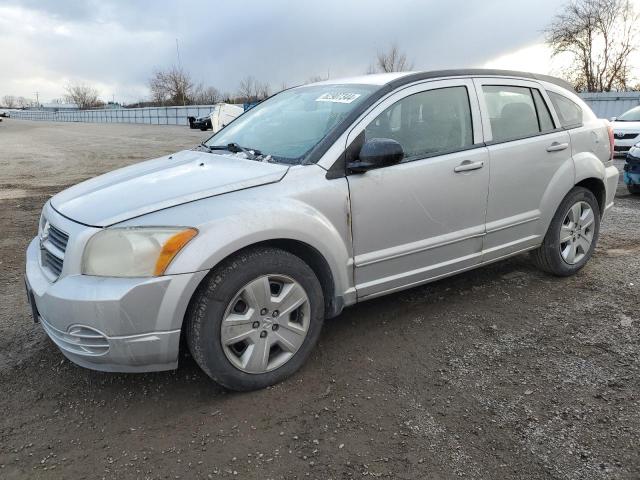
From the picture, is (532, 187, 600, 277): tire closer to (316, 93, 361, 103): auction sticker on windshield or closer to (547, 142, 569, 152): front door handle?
(547, 142, 569, 152): front door handle

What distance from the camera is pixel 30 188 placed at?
9383 mm

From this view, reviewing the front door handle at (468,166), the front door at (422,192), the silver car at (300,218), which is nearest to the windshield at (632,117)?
the silver car at (300,218)

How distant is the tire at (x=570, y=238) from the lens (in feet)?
13.5

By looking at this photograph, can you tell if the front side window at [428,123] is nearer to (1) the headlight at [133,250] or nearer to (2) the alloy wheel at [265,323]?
(2) the alloy wheel at [265,323]

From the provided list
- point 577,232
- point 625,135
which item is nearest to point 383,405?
point 577,232

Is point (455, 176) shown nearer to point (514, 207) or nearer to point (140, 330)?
point (514, 207)

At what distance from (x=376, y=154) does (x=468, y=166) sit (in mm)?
852

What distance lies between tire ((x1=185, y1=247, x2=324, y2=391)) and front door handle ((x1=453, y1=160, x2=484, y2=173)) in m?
1.27

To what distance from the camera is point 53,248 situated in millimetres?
2705

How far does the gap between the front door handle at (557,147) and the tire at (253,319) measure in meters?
2.29

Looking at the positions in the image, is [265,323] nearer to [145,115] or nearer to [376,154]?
[376,154]

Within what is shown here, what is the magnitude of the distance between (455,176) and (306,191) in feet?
3.71

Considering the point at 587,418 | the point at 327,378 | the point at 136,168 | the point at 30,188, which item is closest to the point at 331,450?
the point at 327,378

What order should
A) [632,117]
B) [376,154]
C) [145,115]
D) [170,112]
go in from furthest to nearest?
[145,115]
[170,112]
[632,117]
[376,154]
